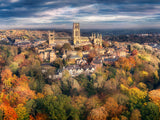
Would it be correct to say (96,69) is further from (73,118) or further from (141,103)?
(73,118)

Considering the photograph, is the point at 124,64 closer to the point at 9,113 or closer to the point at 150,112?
the point at 150,112

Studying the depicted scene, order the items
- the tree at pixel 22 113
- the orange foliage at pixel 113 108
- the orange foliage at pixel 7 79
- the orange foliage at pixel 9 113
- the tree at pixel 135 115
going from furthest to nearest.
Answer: the orange foliage at pixel 7 79 → the orange foliage at pixel 113 108 → the tree at pixel 135 115 → the tree at pixel 22 113 → the orange foliage at pixel 9 113

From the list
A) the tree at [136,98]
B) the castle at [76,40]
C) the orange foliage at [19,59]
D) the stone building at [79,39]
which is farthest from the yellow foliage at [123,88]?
the stone building at [79,39]

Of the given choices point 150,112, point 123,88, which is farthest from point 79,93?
point 150,112

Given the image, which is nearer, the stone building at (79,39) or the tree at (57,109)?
the tree at (57,109)

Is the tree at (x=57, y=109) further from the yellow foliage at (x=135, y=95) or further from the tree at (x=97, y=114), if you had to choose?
the yellow foliage at (x=135, y=95)

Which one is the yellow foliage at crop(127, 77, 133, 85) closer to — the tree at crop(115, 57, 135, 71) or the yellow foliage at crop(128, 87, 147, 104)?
the tree at crop(115, 57, 135, 71)

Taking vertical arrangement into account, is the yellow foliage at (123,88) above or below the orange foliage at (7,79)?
below

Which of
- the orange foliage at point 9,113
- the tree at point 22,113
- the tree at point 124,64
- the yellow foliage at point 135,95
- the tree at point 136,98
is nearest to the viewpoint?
the orange foliage at point 9,113
